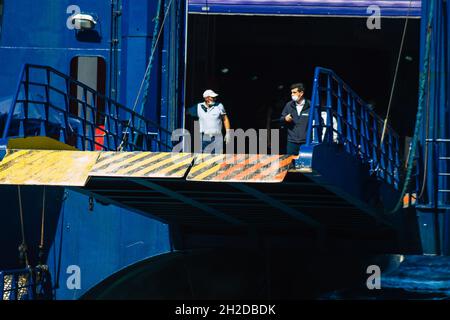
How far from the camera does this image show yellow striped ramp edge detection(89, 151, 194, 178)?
1850cm

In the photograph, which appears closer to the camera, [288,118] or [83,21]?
[288,118]

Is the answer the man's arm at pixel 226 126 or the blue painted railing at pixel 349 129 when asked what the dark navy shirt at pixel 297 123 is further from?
the man's arm at pixel 226 126

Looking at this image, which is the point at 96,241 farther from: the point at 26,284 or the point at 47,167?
the point at 47,167

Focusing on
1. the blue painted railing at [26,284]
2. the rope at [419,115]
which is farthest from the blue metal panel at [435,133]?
the blue painted railing at [26,284]

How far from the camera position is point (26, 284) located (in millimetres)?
24688

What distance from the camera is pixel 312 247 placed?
75.5 feet

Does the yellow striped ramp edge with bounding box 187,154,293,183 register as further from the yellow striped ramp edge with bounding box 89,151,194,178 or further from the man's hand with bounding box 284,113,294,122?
the man's hand with bounding box 284,113,294,122

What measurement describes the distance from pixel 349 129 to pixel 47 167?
4.68 metres

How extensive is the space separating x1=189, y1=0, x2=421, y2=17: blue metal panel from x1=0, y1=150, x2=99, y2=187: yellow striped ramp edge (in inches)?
256

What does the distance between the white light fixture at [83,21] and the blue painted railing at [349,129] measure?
5.92 m

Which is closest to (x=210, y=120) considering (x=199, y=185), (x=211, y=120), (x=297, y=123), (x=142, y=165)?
(x=211, y=120)

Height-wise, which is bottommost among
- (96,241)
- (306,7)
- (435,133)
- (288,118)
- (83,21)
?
(96,241)
